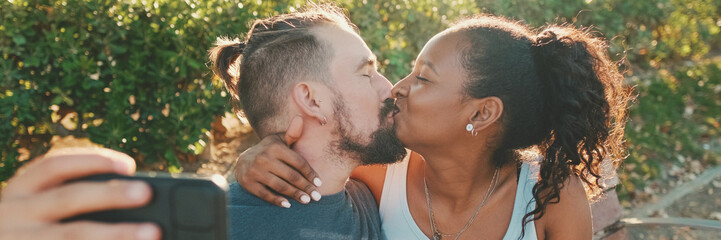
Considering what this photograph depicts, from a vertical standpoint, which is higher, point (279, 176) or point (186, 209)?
point (186, 209)

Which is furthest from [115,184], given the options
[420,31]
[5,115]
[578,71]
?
[420,31]

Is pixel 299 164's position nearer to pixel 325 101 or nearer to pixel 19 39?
pixel 325 101

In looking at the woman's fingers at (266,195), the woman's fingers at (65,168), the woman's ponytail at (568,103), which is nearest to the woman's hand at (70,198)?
the woman's fingers at (65,168)

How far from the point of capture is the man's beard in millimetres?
2346

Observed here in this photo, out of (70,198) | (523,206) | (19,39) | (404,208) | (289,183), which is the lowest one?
(404,208)

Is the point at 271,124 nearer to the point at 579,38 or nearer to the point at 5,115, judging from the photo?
the point at 579,38

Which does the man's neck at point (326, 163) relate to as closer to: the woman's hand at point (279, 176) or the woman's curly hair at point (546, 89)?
the woman's hand at point (279, 176)

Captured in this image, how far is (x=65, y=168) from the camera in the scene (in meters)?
0.60

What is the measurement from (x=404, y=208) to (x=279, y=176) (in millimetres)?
790

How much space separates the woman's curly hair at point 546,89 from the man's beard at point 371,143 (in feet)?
1.22

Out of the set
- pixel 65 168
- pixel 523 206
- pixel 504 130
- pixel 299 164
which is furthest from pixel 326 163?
pixel 65 168

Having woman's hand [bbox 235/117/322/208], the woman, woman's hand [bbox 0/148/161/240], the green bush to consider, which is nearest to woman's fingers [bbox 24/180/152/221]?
woman's hand [bbox 0/148/161/240]

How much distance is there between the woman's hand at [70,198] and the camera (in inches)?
22.5

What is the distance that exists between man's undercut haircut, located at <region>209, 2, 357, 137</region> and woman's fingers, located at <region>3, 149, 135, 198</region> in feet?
5.88
